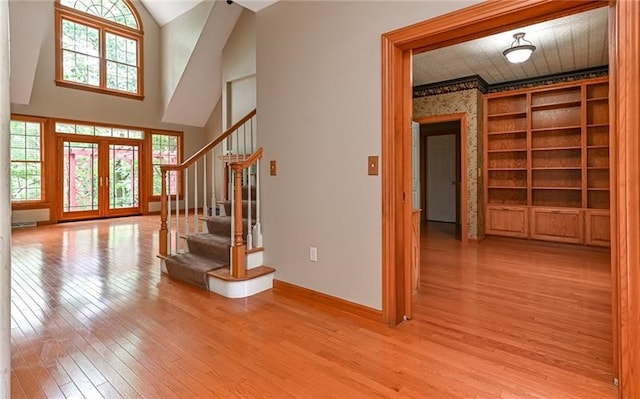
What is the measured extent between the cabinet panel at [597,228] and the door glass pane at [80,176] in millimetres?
9787

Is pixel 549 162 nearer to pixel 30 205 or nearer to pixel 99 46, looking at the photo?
pixel 99 46

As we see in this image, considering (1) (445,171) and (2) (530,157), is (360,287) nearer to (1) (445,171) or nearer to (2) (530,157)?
(2) (530,157)

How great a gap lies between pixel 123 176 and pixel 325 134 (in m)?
7.80

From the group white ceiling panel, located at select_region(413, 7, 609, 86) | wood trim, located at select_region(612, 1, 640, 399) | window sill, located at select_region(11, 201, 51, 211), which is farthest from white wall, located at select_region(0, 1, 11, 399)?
window sill, located at select_region(11, 201, 51, 211)

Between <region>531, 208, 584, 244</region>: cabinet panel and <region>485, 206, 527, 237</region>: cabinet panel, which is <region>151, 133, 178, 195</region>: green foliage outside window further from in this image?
<region>531, 208, 584, 244</region>: cabinet panel

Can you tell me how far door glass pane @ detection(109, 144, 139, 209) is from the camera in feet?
27.9

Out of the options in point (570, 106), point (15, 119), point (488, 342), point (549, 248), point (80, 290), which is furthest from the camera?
point (15, 119)

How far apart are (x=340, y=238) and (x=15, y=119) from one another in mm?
7724

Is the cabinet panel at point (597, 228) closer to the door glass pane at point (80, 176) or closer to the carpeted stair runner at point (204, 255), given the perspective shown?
the carpeted stair runner at point (204, 255)

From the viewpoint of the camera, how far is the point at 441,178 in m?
8.10

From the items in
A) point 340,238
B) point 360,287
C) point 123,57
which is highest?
point 123,57

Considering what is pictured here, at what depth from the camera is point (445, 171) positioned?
26.3 feet

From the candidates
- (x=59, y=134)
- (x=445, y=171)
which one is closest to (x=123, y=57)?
(x=59, y=134)

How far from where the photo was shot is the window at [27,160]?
6984 millimetres
